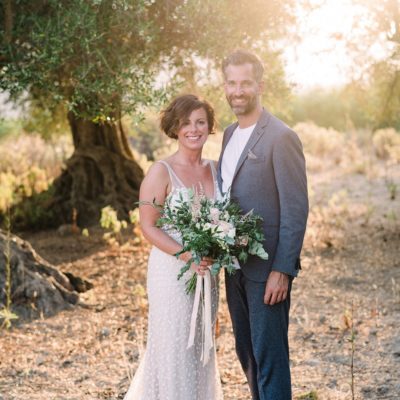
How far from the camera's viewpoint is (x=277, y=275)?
3.98m

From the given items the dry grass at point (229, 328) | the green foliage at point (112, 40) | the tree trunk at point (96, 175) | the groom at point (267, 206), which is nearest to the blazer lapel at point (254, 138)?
the groom at point (267, 206)

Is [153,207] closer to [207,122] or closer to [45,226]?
[207,122]

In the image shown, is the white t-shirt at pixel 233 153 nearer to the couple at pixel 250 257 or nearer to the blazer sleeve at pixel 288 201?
the couple at pixel 250 257

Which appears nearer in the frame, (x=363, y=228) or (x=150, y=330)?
(x=150, y=330)

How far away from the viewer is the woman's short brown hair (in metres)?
4.36

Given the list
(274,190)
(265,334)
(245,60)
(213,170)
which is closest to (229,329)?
(213,170)

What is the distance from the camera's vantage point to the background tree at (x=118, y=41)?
6797mm

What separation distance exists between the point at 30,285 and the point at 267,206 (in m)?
4.34

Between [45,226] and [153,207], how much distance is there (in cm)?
897

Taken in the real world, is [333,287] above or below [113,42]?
below

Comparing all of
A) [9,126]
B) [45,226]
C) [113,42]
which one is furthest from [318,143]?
[113,42]

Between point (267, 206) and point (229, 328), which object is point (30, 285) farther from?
point (267, 206)

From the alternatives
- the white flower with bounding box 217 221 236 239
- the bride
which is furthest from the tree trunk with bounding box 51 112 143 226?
the white flower with bounding box 217 221 236 239

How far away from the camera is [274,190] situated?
4074mm
